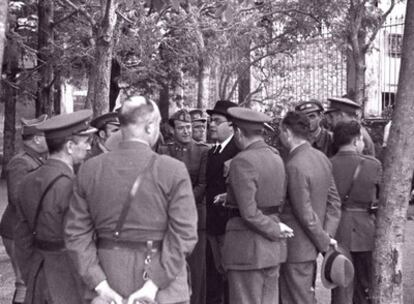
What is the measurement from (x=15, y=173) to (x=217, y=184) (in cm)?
185

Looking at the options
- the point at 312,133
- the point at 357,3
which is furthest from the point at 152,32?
the point at 312,133

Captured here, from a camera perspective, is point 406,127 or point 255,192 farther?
point 406,127

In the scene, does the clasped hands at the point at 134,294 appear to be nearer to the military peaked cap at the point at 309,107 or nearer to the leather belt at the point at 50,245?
the leather belt at the point at 50,245

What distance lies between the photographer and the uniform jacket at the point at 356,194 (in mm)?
7285

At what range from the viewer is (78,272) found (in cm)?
496

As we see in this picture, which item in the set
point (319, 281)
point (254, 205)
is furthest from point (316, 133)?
point (254, 205)

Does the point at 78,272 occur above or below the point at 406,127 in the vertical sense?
below

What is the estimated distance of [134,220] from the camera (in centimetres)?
480

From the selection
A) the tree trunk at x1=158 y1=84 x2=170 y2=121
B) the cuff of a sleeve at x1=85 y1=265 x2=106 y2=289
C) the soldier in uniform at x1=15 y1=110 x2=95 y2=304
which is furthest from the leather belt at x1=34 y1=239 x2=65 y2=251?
the tree trunk at x1=158 y1=84 x2=170 y2=121

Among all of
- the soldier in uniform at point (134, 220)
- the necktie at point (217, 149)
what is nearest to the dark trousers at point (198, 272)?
the necktie at point (217, 149)

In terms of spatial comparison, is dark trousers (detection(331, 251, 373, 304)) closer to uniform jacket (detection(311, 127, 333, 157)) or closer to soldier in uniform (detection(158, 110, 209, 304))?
soldier in uniform (detection(158, 110, 209, 304))

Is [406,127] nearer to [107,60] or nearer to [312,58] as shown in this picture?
[107,60]

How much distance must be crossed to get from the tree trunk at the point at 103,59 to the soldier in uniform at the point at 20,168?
3.89m

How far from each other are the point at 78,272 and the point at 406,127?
10.3 feet
